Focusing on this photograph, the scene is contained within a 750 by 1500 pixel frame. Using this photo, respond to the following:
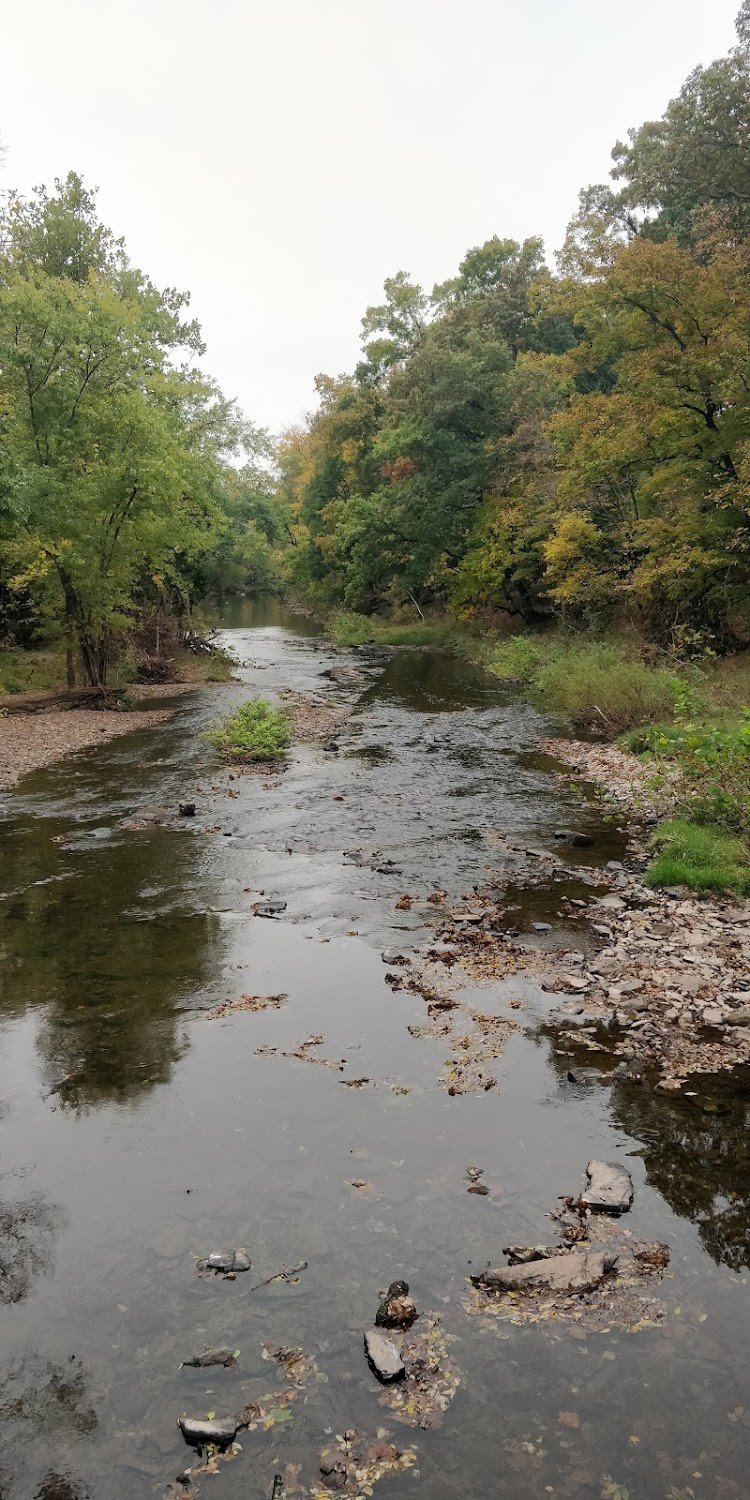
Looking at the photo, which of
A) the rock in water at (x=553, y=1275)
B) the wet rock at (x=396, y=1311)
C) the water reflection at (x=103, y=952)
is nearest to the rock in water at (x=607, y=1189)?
the rock in water at (x=553, y=1275)

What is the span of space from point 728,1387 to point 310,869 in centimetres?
806

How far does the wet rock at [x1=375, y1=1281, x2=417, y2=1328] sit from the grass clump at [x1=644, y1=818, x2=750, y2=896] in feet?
21.6

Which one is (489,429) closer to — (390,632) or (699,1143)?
(390,632)

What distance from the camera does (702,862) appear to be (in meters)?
10.2

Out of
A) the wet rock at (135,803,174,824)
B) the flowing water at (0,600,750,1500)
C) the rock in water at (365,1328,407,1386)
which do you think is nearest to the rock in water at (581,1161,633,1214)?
the flowing water at (0,600,750,1500)

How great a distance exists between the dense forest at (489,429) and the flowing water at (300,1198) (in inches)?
447

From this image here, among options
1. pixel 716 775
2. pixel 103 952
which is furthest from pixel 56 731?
pixel 716 775

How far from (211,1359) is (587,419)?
85.7 feet

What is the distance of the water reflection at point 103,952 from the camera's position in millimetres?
6855

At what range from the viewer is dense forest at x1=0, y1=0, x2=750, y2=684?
20906 mm

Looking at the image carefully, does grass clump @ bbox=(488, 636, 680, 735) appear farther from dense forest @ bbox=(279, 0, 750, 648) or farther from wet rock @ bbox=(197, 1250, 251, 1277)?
wet rock @ bbox=(197, 1250, 251, 1277)

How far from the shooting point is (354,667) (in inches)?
1341

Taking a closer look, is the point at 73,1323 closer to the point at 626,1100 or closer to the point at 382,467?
the point at 626,1100

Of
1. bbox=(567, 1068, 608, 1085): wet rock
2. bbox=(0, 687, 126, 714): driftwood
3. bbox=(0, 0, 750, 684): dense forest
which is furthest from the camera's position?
bbox=(0, 687, 126, 714): driftwood
